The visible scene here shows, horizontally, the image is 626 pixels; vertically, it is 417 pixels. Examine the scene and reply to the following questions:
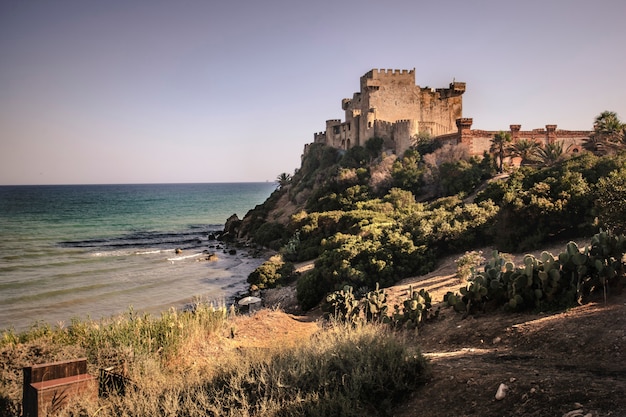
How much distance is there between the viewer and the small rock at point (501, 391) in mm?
5071

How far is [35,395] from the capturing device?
5613 millimetres

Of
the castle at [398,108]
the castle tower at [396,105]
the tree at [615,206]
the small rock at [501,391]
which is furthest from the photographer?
the castle tower at [396,105]

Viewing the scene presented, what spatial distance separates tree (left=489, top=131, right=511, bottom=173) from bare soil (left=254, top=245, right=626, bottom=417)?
2275 cm

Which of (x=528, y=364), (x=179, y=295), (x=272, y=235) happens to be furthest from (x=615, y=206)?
(x=272, y=235)

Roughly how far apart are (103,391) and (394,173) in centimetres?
2918

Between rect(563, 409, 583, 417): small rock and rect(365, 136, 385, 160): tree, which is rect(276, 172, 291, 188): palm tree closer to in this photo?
rect(365, 136, 385, 160): tree

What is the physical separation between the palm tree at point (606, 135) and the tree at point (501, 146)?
5.20 metres

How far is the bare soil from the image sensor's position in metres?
4.81

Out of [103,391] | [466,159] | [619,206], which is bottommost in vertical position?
[103,391]

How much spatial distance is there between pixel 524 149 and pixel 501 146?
1746 mm

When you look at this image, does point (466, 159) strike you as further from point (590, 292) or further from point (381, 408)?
point (381, 408)

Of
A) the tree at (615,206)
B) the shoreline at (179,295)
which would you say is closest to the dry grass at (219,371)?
the shoreline at (179,295)

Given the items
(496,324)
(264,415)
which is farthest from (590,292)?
(264,415)

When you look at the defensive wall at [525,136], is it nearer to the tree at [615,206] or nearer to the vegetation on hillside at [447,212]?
the vegetation on hillside at [447,212]
